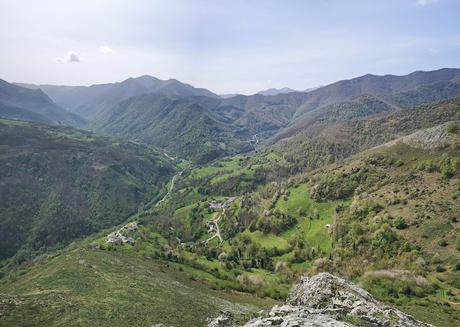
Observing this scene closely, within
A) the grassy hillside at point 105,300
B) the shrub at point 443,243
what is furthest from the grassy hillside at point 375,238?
the grassy hillside at point 105,300

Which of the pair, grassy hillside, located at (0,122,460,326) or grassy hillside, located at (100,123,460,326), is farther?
grassy hillside, located at (100,123,460,326)

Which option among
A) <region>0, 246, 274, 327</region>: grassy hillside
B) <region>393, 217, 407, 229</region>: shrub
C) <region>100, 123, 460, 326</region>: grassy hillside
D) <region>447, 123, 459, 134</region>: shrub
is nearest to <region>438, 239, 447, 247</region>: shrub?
<region>100, 123, 460, 326</region>: grassy hillside

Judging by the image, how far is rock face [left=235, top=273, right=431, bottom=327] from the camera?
132 feet

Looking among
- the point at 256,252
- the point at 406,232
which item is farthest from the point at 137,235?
the point at 406,232

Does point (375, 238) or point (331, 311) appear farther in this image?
point (375, 238)

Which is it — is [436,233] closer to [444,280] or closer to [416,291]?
[444,280]

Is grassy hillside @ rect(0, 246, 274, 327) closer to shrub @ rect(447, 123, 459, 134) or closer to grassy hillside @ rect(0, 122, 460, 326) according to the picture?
grassy hillside @ rect(0, 122, 460, 326)

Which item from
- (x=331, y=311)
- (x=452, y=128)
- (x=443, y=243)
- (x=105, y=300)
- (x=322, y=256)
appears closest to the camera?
(x=331, y=311)

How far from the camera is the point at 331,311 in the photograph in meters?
46.1

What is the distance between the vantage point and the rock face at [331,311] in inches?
1586

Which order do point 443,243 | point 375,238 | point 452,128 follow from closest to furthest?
1. point 443,243
2. point 375,238
3. point 452,128

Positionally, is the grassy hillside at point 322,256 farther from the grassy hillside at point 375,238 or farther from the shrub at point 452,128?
the shrub at point 452,128

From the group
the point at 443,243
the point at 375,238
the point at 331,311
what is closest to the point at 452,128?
the point at 375,238

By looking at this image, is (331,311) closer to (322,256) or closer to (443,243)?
(443,243)
